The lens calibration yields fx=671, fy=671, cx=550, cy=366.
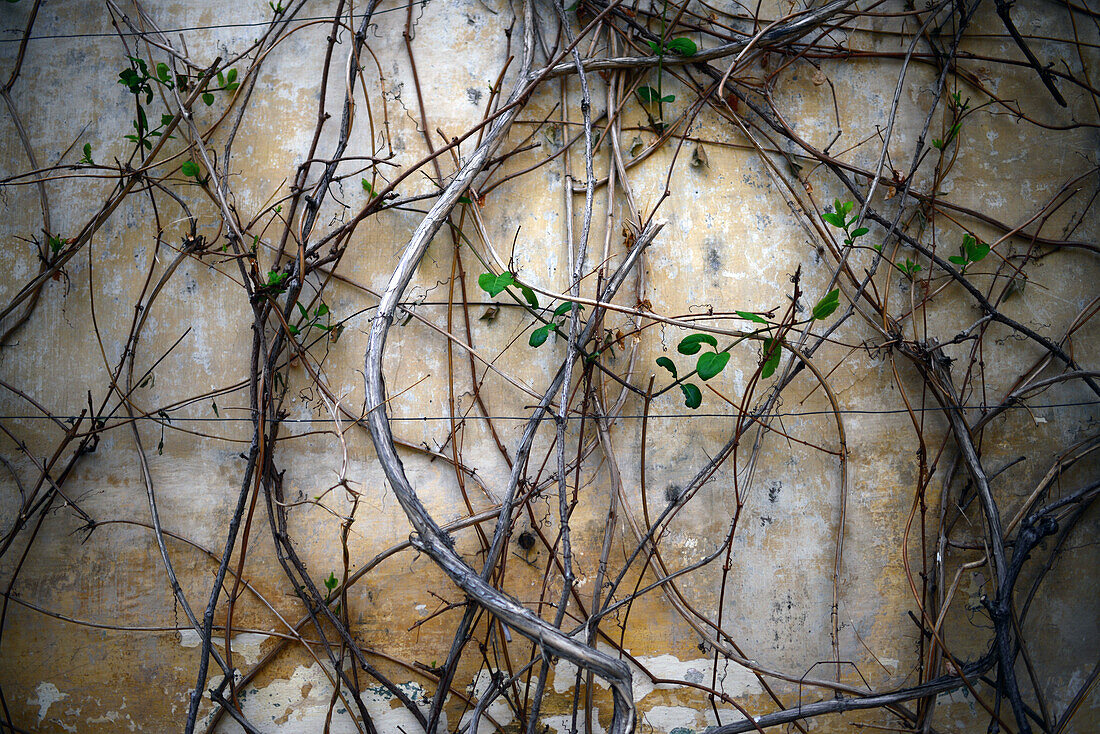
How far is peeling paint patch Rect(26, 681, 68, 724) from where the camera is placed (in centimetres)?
191

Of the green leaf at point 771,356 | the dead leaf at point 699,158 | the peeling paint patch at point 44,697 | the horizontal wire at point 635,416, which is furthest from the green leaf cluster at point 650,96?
the peeling paint patch at point 44,697

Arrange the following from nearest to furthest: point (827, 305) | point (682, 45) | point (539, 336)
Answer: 1. point (827, 305)
2. point (539, 336)
3. point (682, 45)

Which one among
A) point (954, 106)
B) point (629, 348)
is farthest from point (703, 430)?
point (954, 106)

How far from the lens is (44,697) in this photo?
1916mm

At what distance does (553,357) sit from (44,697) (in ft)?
5.74

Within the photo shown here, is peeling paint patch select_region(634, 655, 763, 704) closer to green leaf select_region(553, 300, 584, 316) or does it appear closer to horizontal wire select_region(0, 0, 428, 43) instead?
green leaf select_region(553, 300, 584, 316)

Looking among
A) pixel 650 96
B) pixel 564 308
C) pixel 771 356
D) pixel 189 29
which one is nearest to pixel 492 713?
pixel 564 308

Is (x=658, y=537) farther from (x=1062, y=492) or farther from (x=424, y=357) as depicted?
(x=1062, y=492)

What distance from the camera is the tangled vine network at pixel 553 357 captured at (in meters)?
1.91

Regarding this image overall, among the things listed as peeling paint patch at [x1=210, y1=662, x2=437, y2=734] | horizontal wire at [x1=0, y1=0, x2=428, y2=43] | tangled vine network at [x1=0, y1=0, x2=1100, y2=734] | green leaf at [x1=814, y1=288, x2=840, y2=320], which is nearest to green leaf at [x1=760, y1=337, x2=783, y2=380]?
tangled vine network at [x1=0, y1=0, x2=1100, y2=734]

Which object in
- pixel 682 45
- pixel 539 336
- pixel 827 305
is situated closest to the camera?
pixel 827 305

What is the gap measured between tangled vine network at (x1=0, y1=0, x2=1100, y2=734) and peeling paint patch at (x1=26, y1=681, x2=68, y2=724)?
0.01 m

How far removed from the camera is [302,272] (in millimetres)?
1886

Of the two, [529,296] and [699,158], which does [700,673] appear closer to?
[529,296]
